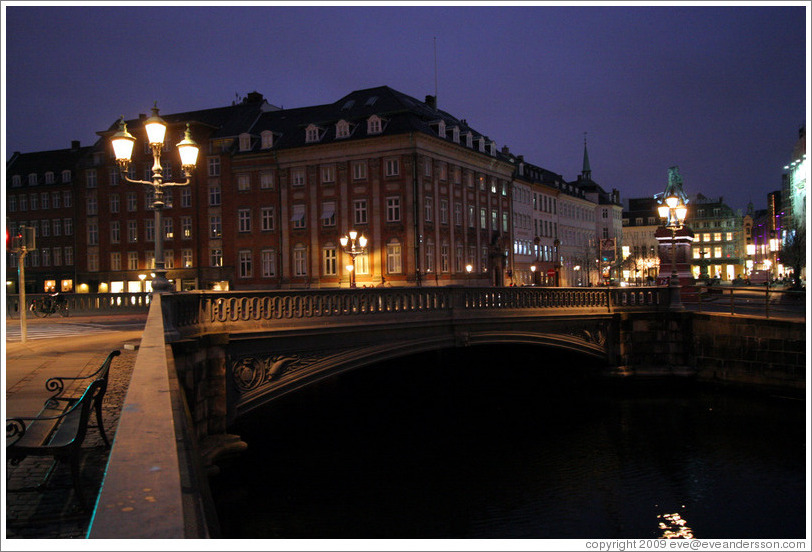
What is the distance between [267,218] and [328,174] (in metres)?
6.56

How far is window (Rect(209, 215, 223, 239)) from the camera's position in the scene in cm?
5997

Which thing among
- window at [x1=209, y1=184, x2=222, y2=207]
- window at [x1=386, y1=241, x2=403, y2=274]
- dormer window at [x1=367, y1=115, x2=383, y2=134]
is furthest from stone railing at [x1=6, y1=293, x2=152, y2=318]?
window at [x1=209, y1=184, x2=222, y2=207]

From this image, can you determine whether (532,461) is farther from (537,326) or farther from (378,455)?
(537,326)

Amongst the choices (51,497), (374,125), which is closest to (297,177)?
(374,125)

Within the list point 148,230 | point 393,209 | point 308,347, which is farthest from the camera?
point 148,230

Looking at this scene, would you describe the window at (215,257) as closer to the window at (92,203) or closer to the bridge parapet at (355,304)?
the window at (92,203)

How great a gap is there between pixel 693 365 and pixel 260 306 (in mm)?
17700

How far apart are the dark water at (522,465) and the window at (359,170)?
28675 mm

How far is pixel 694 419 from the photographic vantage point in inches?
829

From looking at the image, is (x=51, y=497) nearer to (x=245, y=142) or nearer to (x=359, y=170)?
(x=359, y=170)

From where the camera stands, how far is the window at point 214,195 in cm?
5981

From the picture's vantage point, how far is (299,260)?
5644cm

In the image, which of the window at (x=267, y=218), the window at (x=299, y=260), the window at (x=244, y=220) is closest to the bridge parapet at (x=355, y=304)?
the window at (x=299, y=260)

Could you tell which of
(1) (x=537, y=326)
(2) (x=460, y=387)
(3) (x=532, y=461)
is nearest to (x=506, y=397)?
(2) (x=460, y=387)
